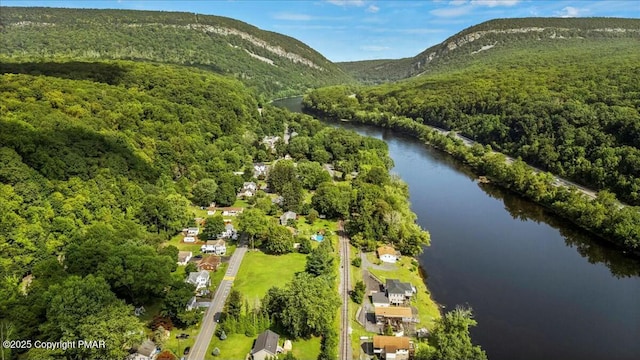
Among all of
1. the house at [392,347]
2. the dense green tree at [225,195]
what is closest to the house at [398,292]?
the house at [392,347]

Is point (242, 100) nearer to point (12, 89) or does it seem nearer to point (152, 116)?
point (152, 116)

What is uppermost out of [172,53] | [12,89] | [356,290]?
[172,53]

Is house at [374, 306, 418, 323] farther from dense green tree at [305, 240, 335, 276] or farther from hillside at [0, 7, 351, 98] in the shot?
hillside at [0, 7, 351, 98]

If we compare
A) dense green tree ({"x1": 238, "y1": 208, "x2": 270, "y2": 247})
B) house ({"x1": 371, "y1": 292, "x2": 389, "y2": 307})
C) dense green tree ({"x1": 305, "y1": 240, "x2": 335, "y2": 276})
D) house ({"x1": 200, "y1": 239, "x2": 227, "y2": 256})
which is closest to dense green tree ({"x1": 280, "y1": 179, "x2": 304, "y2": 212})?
dense green tree ({"x1": 238, "y1": 208, "x2": 270, "y2": 247})

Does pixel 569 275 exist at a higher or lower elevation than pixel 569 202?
lower

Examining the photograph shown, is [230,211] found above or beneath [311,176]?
beneath

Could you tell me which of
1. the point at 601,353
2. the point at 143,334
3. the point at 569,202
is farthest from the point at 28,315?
the point at 569,202

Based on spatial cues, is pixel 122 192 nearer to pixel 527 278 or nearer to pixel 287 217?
pixel 287 217

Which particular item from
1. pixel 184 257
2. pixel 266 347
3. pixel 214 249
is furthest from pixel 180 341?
pixel 214 249
